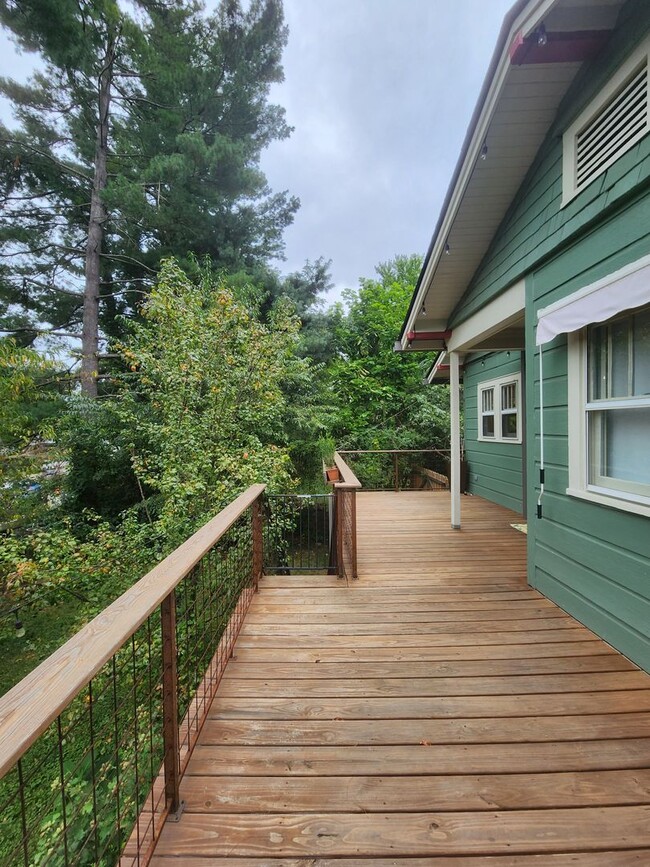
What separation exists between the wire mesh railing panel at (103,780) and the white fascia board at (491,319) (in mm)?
3777

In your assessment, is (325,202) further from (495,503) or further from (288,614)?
(288,614)

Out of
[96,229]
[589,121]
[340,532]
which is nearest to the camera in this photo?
[589,121]

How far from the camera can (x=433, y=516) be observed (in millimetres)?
5426

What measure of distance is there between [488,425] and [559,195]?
4338mm

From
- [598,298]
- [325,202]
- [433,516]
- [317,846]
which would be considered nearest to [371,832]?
[317,846]

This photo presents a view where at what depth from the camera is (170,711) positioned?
4.61 feet

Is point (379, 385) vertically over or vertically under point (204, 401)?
over

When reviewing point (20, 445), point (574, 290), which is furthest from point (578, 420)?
point (20, 445)

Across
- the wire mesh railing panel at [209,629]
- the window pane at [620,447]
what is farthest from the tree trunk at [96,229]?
the window pane at [620,447]

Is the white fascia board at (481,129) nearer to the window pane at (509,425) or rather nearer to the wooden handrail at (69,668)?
the window pane at (509,425)

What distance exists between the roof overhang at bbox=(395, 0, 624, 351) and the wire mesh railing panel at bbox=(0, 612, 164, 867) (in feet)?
12.5

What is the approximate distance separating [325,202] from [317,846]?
23.3 meters

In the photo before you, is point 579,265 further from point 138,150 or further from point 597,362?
point 138,150

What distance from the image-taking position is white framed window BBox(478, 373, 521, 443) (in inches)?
219
